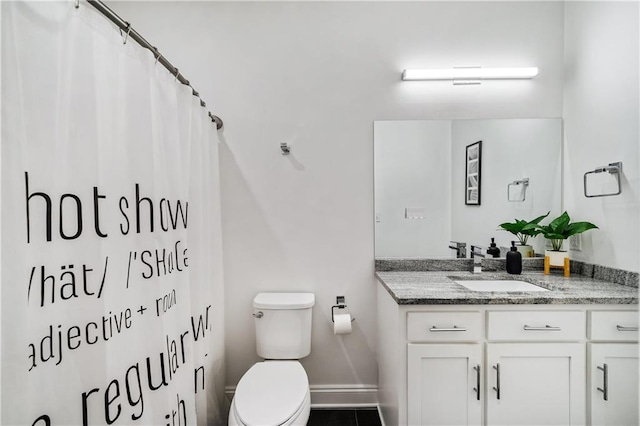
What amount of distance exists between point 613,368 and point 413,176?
1337 mm

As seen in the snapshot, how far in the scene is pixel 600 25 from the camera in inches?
74.3

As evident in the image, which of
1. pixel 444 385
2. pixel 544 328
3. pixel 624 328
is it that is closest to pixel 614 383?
pixel 624 328

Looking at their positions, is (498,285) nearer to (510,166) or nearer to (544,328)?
A: (544,328)

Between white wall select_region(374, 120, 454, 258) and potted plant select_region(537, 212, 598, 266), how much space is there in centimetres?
57

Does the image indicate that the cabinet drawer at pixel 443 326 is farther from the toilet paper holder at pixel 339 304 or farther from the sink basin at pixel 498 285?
the toilet paper holder at pixel 339 304

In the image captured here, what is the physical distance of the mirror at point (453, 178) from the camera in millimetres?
2188

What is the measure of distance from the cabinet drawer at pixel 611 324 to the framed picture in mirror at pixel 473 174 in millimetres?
880

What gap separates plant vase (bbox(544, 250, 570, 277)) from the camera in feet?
6.65

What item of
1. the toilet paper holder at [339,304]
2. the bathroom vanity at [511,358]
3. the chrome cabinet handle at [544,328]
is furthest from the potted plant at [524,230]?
the toilet paper holder at [339,304]

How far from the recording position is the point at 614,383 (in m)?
1.52

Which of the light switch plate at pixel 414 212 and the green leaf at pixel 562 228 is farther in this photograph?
the light switch plate at pixel 414 212

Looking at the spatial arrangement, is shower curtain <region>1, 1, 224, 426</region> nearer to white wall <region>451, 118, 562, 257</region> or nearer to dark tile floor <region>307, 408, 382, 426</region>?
dark tile floor <region>307, 408, 382, 426</region>

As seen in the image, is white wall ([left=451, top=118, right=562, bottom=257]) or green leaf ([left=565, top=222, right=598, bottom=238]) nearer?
green leaf ([left=565, top=222, right=598, bottom=238])

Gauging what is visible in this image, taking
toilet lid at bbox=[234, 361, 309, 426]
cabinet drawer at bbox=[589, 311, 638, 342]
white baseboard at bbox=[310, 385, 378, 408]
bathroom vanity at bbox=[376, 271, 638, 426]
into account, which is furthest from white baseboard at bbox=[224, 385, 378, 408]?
cabinet drawer at bbox=[589, 311, 638, 342]
